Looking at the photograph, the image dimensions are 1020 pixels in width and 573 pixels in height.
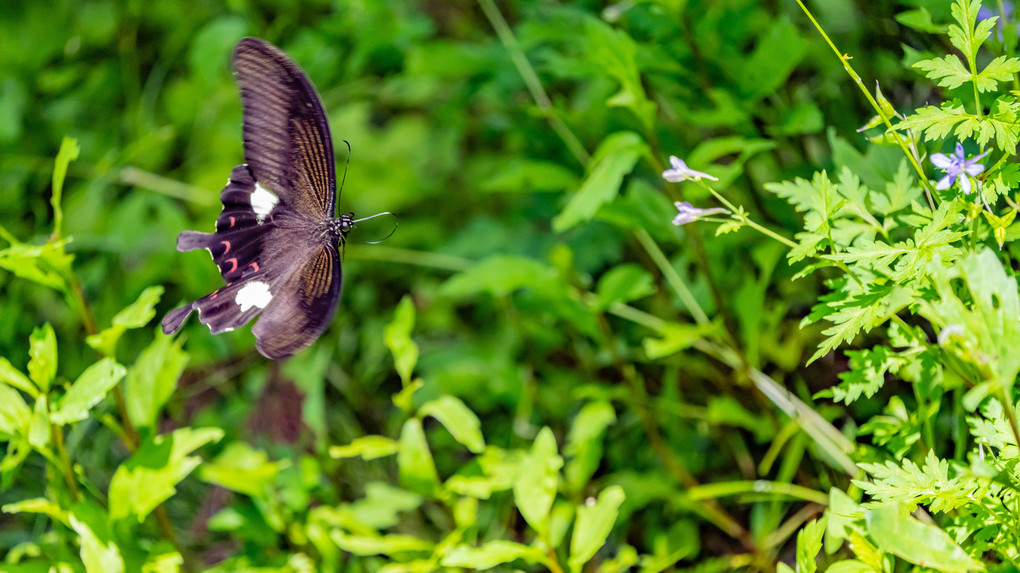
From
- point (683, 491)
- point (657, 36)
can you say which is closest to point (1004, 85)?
point (657, 36)

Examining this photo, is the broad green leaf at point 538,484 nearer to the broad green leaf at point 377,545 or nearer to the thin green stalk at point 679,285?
the broad green leaf at point 377,545

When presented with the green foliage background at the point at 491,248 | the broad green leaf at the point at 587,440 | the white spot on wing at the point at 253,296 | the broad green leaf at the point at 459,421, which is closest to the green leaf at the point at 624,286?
the green foliage background at the point at 491,248

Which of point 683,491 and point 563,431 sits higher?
point 683,491

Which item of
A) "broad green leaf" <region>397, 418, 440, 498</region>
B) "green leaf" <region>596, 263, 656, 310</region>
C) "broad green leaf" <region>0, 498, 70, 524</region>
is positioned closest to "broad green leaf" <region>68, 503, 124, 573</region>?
"broad green leaf" <region>0, 498, 70, 524</region>

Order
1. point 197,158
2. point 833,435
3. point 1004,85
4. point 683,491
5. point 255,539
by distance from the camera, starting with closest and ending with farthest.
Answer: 1. point 1004,85
2. point 833,435
3. point 255,539
4. point 683,491
5. point 197,158

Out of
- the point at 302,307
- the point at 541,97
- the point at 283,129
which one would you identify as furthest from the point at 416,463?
the point at 541,97

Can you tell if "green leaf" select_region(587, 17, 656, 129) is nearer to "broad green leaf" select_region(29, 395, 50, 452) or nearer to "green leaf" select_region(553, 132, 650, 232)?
"green leaf" select_region(553, 132, 650, 232)

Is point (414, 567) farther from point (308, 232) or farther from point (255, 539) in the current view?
point (308, 232)
